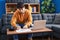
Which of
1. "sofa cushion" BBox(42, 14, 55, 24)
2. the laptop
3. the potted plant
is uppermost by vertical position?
the potted plant

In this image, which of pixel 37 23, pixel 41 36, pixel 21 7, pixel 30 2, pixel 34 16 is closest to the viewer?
pixel 37 23

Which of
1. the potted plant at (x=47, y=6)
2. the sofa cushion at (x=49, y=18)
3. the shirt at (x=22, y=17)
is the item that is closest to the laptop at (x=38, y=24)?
the shirt at (x=22, y=17)

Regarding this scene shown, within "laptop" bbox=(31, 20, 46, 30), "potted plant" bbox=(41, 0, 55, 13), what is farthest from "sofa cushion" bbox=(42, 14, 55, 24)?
"laptop" bbox=(31, 20, 46, 30)

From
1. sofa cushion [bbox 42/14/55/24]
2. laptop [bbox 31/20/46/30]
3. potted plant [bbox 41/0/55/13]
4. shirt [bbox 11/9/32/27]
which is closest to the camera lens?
laptop [bbox 31/20/46/30]

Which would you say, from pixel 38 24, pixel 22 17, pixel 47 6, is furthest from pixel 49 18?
pixel 38 24

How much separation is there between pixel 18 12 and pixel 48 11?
2.60m

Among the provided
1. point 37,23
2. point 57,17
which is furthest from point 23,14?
point 57,17

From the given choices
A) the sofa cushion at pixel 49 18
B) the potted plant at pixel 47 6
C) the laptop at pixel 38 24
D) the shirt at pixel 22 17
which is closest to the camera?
the laptop at pixel 38 24

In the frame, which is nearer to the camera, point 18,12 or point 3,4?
point 18,12

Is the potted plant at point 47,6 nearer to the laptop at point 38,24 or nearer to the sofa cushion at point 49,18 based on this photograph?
the sofa cushion at point 49,18

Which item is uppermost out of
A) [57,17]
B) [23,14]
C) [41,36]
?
[23,14]

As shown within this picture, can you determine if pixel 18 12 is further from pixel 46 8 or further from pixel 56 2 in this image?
pixel 56 2

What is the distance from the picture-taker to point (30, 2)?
5516mm

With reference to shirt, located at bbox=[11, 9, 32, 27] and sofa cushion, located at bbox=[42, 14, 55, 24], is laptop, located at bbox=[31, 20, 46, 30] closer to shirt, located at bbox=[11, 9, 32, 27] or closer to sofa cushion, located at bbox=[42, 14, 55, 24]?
shirt, located at bbox=[11, 9, 32, 27]
